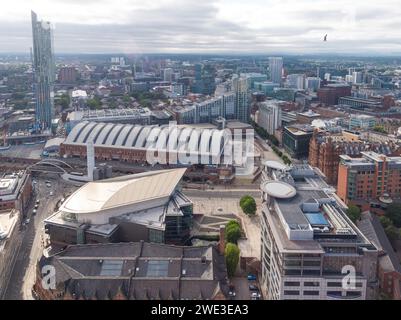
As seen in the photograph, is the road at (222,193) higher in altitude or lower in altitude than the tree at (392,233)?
lower

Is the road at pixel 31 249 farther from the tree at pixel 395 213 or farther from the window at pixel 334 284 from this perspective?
the tree at pixel 395 213

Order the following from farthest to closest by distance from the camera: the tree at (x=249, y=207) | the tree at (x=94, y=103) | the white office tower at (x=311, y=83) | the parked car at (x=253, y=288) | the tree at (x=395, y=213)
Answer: the white office tower at (x=311, y=83), the tree at (x=94, y=103), the tree at (x=249, y=207), the tree at (x=395, y=213), the parked car at (x=253, y=288)

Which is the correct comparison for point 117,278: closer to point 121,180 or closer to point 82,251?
point 82,251

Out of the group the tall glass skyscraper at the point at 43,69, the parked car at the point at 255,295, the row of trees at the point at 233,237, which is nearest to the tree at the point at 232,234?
the row of trees at the point at 233,237

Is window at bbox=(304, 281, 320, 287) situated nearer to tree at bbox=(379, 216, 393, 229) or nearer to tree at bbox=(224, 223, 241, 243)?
tree at bbox=(224, 223, 241, 243)

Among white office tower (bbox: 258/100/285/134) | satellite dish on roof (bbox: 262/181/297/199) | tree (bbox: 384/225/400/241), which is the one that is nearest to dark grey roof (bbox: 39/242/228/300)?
satellite dish on roof (bbox: 262/181/297/199)
